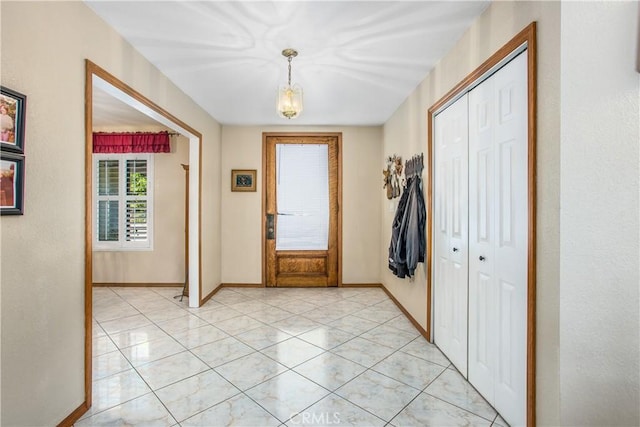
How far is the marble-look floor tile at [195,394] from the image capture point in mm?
1914

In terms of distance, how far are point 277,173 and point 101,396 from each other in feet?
11.2

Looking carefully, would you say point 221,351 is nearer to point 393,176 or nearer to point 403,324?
point 403,324

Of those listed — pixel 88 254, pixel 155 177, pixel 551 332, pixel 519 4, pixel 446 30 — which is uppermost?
pixel 446 30

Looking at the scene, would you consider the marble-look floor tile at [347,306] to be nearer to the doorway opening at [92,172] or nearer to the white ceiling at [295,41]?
the doorway opening at [92,172]

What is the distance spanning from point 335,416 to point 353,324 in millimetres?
1492

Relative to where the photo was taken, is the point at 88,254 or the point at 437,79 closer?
the point at 88,254

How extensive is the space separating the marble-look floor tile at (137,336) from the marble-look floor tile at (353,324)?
1740mm

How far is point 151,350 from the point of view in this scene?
271cm

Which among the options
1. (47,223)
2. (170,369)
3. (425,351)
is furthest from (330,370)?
(47,223)

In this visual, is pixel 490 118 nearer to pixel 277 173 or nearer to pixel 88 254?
pixel 88 254

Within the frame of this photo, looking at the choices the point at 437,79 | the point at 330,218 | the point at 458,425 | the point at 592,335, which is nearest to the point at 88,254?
the point at 458,425

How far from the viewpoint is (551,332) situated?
143 centimetres

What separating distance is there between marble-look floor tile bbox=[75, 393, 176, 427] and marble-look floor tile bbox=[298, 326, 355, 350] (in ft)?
4.34

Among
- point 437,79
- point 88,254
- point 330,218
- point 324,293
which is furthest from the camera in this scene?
point 330,218
